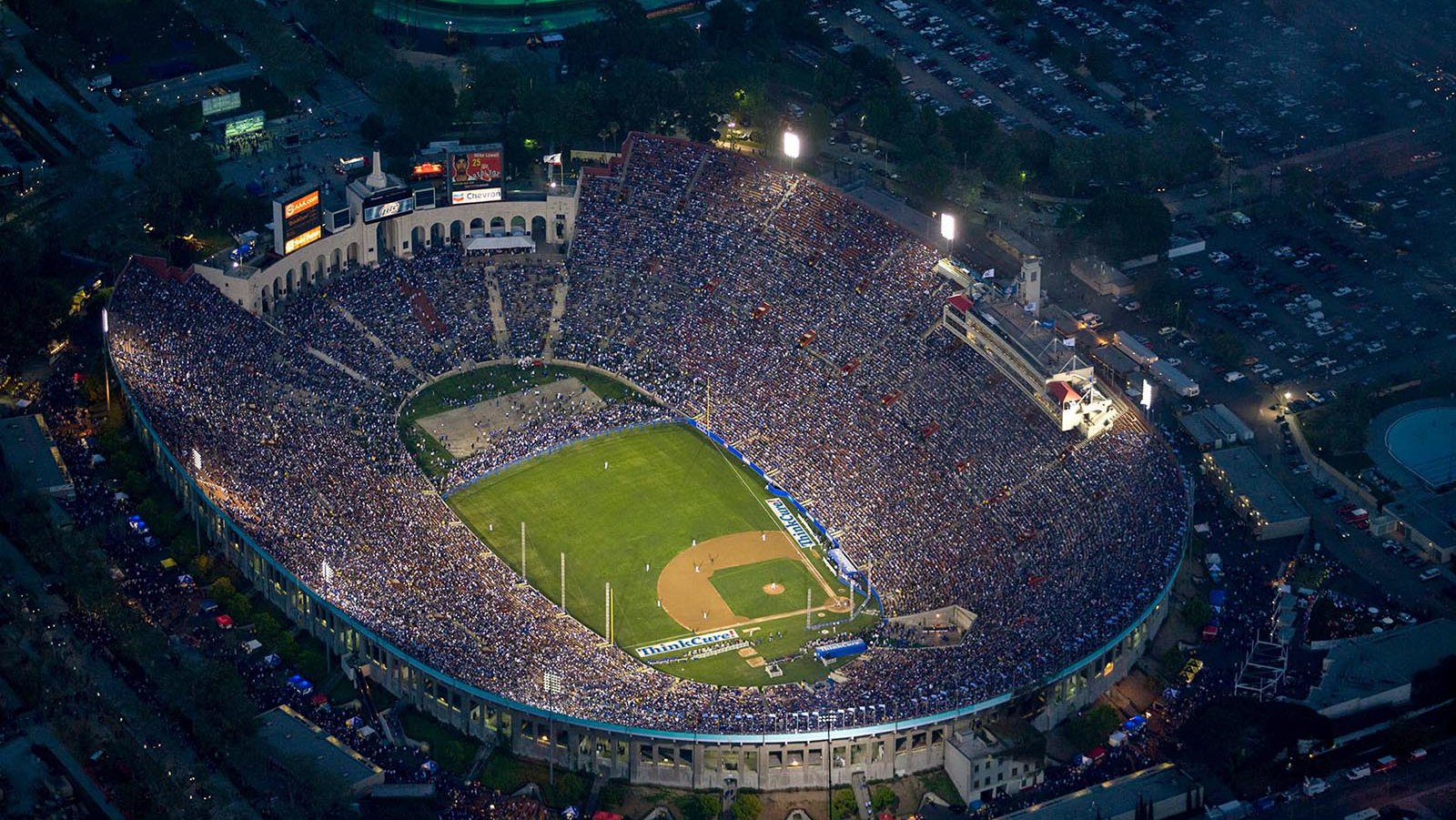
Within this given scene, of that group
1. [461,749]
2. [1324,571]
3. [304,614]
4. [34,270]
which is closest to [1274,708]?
[1324,571]

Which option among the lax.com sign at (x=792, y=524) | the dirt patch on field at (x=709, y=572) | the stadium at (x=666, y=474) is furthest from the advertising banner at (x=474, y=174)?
the dirt patch on field at (x=709, y=572)

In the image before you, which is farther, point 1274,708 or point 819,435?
point 819,435

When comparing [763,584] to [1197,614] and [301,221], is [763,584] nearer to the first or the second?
[1197,614]

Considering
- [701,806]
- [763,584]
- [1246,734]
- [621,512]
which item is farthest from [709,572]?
[1246,734]

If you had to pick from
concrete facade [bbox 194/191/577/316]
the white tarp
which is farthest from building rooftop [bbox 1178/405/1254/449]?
the white tarp

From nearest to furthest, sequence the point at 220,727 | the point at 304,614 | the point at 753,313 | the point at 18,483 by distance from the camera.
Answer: the point at 220,727 → the point at 304,614 → the point at 18,483 → the point at 753,313

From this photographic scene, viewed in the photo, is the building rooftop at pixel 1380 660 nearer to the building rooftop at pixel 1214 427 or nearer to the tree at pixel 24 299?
the building rooftop at pixel 1214 427

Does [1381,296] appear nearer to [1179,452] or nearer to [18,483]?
[1179,452]
